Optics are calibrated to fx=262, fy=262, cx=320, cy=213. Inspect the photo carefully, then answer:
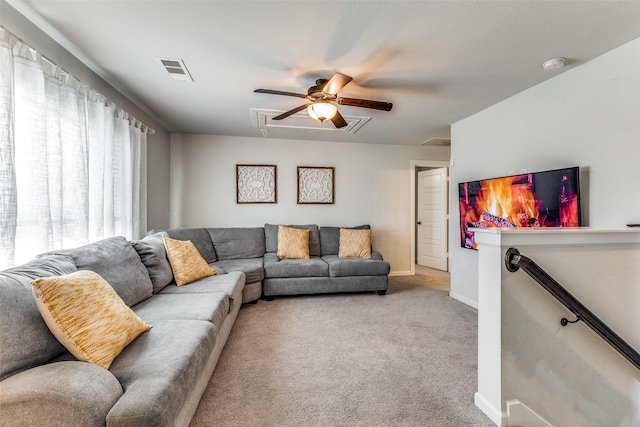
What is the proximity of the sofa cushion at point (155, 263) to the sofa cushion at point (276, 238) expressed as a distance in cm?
169

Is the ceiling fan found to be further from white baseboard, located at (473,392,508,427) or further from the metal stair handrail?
white baseboard, located at (473,392,508,427)

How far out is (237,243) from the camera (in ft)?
12.8

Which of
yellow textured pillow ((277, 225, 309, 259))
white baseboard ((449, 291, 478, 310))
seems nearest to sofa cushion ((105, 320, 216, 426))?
yellow textured pillow ((277, 225, 309, 259))

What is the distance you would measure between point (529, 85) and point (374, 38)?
1.76 metres

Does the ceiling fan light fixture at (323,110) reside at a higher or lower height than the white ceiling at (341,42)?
lower

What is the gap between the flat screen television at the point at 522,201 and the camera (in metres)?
2.16

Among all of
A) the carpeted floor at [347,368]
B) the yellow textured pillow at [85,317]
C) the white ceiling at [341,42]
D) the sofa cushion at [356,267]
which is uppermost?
the white ceiling at [341,42]

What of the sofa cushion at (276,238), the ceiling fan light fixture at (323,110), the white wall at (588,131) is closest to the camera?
the white wall at (588,131)

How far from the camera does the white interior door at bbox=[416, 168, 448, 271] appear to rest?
16.6 feet

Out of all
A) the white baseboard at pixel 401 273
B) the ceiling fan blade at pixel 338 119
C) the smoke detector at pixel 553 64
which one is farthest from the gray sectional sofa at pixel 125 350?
the smoke detector at pixel 553 64

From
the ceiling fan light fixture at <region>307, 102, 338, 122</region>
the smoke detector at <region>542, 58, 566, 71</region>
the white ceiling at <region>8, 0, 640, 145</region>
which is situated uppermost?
the white ceiling at <region>8, 0, 640, 145</region>

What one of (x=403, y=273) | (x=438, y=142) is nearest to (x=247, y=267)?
(x=403, y=273)

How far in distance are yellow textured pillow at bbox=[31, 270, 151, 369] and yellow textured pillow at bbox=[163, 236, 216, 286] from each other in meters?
1.15

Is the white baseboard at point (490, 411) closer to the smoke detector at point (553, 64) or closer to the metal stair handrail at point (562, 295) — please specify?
the metal stair handrail at point (562, 295)
